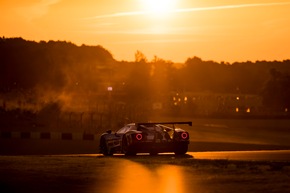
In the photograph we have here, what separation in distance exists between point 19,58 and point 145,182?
10204 centimetres

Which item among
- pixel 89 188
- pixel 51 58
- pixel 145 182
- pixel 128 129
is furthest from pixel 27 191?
pixel 51 58

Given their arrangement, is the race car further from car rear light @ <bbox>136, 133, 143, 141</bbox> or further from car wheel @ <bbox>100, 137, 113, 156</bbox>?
car wheel @ <bbox>100, 137, 113, 156</bbox>

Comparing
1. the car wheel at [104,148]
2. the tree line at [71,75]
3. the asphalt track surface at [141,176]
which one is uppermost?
the tree line at [71,75]

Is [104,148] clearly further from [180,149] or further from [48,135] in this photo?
[48,135]

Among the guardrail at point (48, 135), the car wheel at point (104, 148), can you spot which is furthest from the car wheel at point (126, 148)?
the guardrail at point (48, 135)

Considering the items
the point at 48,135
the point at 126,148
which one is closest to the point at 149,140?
the point at 126,148

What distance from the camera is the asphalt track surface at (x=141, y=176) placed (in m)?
14.5

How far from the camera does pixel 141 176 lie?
17.0 metres

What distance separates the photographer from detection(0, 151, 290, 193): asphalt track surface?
14.5 m

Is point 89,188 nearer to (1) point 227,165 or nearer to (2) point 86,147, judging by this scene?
(1) point 227,165

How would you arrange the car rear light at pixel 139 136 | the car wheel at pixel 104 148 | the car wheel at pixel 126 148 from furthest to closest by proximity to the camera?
the car wheel at pixel 104 148
the car wheel at pixel 126 148
the car rear light at pixel 139 136

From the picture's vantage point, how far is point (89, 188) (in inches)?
579

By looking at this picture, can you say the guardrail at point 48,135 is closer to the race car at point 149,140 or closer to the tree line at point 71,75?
the race car at point 149,140

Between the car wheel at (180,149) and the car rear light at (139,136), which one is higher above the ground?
the car rear light at (139,136)
